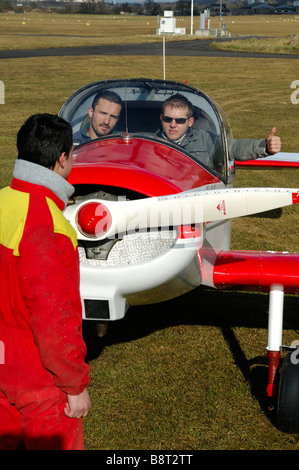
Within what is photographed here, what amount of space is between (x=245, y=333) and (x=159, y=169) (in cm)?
202

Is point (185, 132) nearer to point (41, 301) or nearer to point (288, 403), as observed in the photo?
point (288, 403)

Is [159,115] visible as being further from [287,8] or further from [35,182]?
[287,8]

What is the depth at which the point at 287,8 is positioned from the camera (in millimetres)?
154500

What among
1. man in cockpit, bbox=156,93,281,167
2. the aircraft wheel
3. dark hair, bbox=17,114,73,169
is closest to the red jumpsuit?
dark hair, bbox=17,114,73,169

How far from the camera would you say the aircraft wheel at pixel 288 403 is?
3.69 meters

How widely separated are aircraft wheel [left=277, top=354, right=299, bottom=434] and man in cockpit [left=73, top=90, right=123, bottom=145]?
7.15 feet

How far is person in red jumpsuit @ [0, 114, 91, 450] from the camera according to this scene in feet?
7.43

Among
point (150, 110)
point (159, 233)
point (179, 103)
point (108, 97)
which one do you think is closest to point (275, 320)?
point (159, 233)

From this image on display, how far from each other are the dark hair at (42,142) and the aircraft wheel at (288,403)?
7.17ft

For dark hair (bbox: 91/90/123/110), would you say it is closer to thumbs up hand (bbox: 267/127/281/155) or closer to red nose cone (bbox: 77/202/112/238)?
thumbs up hand (bbox: 267/127/281/155)

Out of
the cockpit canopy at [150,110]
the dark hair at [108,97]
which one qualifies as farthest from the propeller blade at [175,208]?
the dark hair at [108,97]

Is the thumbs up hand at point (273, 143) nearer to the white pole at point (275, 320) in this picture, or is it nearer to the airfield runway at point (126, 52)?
the white pole at point (275, 320)

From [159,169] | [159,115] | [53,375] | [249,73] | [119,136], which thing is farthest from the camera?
[249,73]

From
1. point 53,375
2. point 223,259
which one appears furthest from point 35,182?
point 223,259
